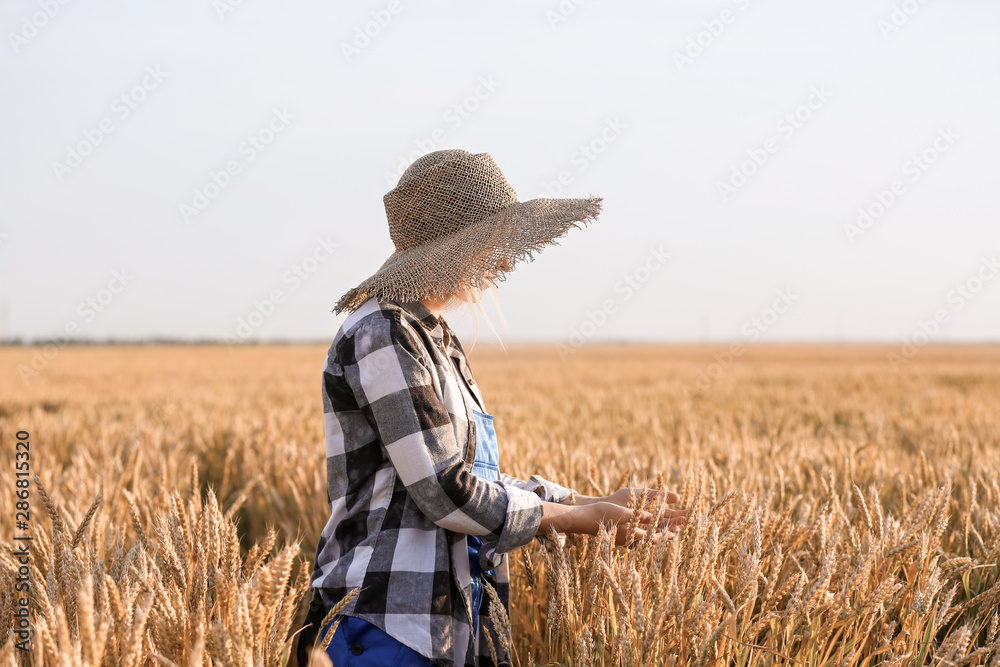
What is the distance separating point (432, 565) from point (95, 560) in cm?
87

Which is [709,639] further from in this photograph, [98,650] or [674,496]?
[98,650]

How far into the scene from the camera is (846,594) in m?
1.30

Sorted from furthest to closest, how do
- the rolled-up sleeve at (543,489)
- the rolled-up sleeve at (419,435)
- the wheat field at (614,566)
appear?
the rolled-up sleeve at (543,489), the rolled-up sleeve at (419,435), the wheat field at (614,566)

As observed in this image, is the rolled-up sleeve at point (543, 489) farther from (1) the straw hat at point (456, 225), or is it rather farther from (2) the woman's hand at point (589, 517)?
(1) the straw hat at point (456, 225)

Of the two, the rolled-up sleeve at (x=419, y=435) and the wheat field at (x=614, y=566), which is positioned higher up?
the rolled-up sleeve at (x=419, y=435)

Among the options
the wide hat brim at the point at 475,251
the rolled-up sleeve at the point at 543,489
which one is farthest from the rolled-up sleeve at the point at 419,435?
the rolled-up sleeve at the point at 543,489

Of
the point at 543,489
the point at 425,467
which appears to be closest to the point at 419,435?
the point at 425,467

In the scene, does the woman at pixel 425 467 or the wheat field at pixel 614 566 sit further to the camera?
the woman at pixel 425 467

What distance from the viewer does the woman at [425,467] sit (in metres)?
1.34

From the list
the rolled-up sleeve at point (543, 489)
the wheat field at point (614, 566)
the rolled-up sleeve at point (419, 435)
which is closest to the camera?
the wheat field at point (614, 566)

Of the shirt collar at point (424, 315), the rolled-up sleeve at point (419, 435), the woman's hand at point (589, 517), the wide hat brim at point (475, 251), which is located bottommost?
the woman's hand at point (589, 517)

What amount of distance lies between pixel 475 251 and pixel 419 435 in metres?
0.41

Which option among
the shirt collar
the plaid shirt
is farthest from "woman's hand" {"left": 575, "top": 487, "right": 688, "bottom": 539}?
the shirt collar

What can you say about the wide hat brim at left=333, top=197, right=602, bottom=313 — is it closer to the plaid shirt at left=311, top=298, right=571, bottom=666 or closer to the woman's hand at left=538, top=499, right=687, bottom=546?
the plaid shirt at left=311, top=298, right=571, bottom=666
